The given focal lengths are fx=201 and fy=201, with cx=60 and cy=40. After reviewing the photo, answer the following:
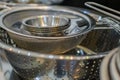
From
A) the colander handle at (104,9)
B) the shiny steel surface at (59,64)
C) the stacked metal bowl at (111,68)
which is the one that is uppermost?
the stacked metal bowl at (111,68)

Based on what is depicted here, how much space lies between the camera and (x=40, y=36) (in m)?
0.45

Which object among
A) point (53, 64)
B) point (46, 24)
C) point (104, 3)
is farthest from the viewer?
point (104, 3)

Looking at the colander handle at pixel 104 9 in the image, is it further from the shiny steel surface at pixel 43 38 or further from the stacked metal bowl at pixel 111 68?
the stacked metal bowl at pixel 111 68

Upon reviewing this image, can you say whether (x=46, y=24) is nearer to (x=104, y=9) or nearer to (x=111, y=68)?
(x=104, y=9)

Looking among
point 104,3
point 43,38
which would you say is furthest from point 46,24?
point 104,3

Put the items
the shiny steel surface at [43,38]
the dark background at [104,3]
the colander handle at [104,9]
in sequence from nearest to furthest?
the shiny steel surface at [43,38] → the colander handle at [104,9] → the dark background at [104,3]

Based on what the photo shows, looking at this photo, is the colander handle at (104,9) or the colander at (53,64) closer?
the colander at (53,64)

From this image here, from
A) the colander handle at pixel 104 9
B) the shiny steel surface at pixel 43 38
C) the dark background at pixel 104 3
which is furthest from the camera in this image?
the dark background at pixel 104 3

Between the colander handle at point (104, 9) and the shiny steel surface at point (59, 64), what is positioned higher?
the colander handle at point (104, 9)

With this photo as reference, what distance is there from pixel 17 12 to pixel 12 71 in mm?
167

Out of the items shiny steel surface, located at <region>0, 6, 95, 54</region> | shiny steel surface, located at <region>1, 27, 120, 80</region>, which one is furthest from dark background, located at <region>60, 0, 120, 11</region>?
shiny steel surface, located at <region>1, 27, 120, 80</region>

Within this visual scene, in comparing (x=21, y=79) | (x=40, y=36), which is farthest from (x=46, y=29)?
(x=21, y=79)

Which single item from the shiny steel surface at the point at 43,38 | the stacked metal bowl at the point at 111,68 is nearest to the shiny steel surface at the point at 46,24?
the shiny steel surface at the point at 43,38

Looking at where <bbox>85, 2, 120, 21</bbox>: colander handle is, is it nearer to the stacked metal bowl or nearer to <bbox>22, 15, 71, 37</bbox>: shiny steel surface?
<bbox>22, 15, 71, 37</bbox>: shiny steel surface
